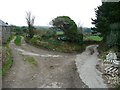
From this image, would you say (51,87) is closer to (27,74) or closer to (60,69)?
(27,74)

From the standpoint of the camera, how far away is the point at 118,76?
16.4 meters

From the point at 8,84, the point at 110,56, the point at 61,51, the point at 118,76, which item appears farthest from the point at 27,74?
the point at 61,51

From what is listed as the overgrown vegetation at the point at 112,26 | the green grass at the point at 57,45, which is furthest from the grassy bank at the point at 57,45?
the overgrown vegetation at the point at 112,26

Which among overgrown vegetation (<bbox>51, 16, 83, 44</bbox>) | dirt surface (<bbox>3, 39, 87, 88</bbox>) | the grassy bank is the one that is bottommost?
dirt surface (<bbox>3, 39, 87, 88</bbox>)

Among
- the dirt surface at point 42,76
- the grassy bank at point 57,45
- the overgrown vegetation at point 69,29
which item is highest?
the overgrown vegetation at point 69,29

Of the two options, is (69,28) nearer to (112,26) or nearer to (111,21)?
(111,21)

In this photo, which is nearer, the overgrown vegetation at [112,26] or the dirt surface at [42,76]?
the dirt surface at [42,76]

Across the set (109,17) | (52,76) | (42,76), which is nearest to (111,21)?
(109,17)

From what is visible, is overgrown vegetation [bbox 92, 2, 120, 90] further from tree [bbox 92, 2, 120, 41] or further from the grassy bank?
the grassy bank

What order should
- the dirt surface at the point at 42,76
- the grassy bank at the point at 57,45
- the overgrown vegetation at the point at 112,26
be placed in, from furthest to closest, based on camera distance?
the grassy bank at the point at 57,45 < the overgrown vegetation at the point at 112,26 < the dirt surface at the point at 42,76

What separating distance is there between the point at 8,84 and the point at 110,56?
11.1m

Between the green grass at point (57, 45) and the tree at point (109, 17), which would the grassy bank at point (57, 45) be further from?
the tree at point (109, 17)

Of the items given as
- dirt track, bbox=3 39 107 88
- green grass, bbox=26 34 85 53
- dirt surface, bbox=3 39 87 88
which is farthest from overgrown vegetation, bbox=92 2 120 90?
dirt surface, bbox=3 39 87 88

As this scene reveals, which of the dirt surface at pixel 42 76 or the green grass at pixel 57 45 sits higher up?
the green grass at pixel 57 45
